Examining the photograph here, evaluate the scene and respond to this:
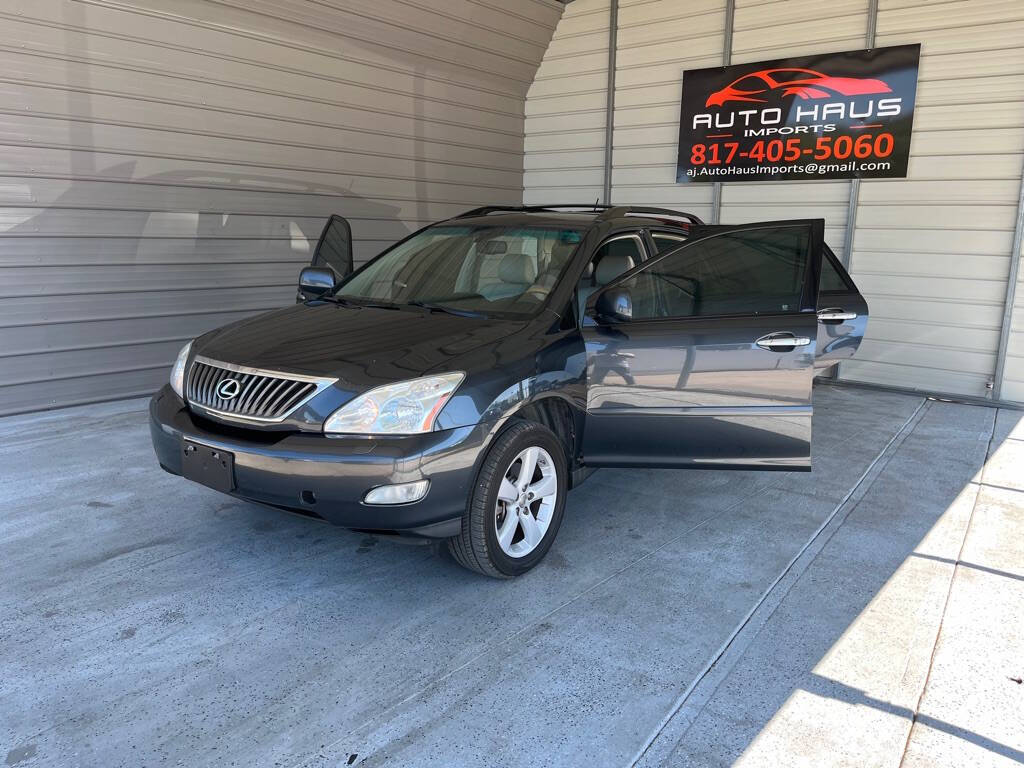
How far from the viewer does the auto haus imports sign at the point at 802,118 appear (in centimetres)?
712

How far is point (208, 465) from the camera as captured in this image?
9.70 ft

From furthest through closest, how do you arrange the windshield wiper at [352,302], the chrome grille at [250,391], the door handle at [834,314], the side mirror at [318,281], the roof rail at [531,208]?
1. the door handle at [834,314]
2. the roof rail at [531,208]
3. the side mirror at [318,281]
4. the windshield wiper at [352,302]
5. the chrome grille at [250,391]

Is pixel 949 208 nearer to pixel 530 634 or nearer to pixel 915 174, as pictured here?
pixel 915 174

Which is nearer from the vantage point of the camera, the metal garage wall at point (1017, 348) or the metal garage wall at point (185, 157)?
the metal garage wall at point (185, 157)

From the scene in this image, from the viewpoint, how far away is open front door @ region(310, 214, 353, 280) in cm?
532

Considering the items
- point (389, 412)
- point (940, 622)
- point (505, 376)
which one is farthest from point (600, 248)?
point (940, 622)

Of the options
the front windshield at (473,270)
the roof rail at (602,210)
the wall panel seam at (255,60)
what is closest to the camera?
the front windshield at (473,270)

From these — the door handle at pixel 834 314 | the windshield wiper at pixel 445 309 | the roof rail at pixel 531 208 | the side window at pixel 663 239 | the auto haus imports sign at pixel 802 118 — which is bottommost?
the door handle at pixel 834 314

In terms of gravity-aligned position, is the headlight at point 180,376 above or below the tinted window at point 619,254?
below

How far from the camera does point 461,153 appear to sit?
8859 millimetres

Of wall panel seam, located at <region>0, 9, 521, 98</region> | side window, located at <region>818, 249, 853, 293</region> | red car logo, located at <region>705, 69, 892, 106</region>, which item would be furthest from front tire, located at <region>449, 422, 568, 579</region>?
red car logo, located at <region>705, 69, 892, 106</region>

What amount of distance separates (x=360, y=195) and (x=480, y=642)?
5.84 metres

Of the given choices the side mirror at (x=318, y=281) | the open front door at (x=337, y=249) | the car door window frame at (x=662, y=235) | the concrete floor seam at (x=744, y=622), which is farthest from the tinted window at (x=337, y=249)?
the concrete floor seam at (x=744, y=622)

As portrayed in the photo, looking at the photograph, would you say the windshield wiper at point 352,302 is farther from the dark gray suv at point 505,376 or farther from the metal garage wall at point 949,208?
the metal garage wall at point 949,208
